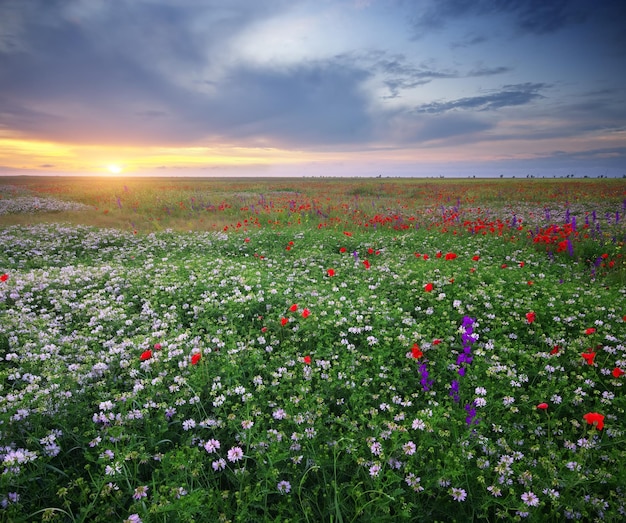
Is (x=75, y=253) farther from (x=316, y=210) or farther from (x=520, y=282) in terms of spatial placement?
(x=520, y=282)

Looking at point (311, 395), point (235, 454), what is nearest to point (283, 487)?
point (235, 454)

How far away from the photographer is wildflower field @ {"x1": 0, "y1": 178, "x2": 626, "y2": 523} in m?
2.70

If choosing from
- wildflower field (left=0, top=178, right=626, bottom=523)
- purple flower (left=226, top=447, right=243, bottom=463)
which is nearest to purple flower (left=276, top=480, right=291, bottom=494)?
wildflower field (left=0, top=178, right=626, bottom=523)

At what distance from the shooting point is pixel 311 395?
12.3ft

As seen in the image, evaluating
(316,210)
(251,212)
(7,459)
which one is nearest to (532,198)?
(316,210)

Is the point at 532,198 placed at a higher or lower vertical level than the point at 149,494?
higher

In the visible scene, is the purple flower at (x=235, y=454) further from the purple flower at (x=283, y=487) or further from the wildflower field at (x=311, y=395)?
the purple flower at (x=283, y=487)

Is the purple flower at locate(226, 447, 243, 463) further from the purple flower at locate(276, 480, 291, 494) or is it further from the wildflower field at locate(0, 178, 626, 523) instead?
the purple flower at locate(276, 480, 291, 494)

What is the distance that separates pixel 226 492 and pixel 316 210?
17.0 metres

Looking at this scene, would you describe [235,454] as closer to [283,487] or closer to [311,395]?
[283,487]

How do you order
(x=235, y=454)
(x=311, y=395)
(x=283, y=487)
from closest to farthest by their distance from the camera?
(x=283, y=487) → (x=235, y=454) → (x=311, y=395)

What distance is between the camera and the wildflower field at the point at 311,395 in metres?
2.70

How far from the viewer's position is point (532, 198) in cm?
2502

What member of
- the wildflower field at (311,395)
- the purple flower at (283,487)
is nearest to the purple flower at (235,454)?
the wildflower field at (311,395)
